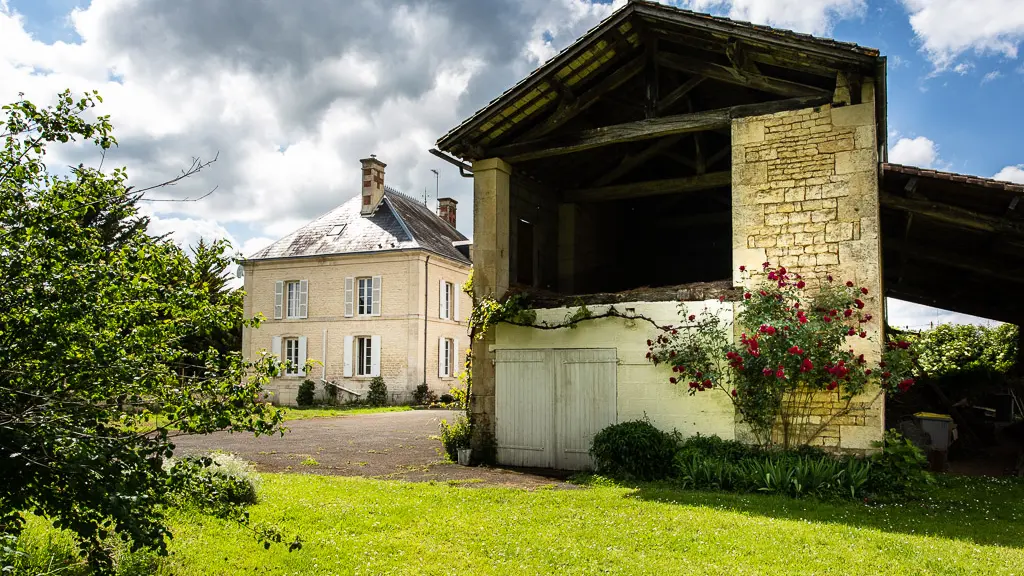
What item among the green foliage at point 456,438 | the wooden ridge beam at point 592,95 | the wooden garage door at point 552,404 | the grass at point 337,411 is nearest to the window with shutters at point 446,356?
the grass at point 337,411

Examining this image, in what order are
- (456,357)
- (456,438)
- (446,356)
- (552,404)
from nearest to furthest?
(552,404) < (456,438) < (446,356) < (456,357)

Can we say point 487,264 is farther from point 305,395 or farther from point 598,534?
point 305,395

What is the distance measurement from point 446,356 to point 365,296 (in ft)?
11.0

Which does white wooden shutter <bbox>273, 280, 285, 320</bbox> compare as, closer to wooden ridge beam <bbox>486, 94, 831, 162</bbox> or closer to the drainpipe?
the drainpipe

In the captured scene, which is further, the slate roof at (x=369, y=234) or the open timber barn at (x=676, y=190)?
the slate roof at (x=369, y=234)

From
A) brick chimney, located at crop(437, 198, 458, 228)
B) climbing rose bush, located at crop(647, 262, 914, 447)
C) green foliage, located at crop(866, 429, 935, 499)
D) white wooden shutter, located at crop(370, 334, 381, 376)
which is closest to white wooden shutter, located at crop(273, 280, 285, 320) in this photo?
white wooden shutter, located at crop(370, 334, 381, 376)

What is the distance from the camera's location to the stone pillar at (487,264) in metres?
10.0

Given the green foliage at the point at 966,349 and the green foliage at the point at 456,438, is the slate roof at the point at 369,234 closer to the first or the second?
the green foliage at the point at 456,438

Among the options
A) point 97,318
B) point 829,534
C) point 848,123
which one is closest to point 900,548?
point 829,534

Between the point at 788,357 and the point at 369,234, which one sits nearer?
the point at 788,357

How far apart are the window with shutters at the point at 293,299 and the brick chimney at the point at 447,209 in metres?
7.41

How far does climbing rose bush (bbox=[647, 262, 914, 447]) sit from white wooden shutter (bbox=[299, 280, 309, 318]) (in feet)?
56.5

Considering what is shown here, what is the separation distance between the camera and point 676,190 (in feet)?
34.6

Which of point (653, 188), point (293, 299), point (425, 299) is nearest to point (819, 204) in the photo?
point (653, 188)
